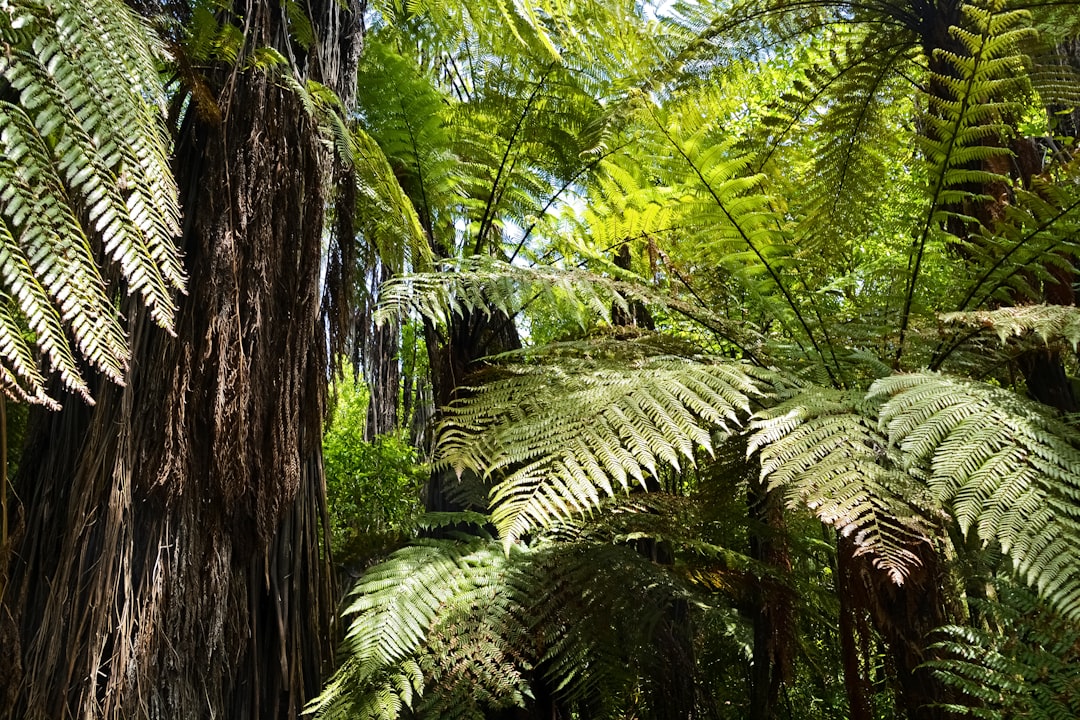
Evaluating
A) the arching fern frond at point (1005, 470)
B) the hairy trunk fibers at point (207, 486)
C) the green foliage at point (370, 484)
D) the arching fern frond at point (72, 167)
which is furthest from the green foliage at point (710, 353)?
the green foliage at point (370, 484)

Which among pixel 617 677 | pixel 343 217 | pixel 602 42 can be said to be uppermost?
pixel 602 42

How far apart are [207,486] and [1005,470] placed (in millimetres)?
1241

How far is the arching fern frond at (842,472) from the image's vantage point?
991 millimetres

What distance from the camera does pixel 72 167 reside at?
0.63 meters

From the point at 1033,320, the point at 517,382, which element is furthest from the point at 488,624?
the point at 1033,320

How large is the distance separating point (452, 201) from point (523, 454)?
4.37ft

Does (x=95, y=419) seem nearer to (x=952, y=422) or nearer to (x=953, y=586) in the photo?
(x=952, y=422)

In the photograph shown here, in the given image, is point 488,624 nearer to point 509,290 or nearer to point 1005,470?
point 509,290

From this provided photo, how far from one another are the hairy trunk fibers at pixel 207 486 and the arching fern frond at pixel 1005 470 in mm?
1067

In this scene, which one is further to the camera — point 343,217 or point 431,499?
point 431,499

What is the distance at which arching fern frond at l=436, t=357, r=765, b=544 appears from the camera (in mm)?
1034

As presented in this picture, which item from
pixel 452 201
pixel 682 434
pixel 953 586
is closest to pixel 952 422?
pixel 682 434

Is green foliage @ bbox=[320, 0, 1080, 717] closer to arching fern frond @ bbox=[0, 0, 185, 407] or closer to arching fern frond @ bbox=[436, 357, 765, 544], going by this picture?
arching fern frond @ bbox=[436, 357, 765, 544]

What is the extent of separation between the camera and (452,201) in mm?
2244
